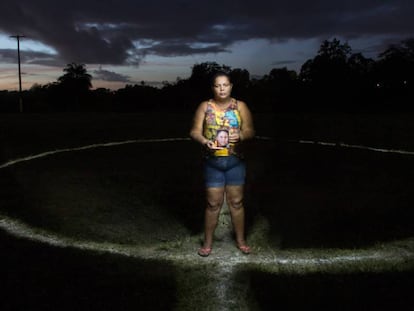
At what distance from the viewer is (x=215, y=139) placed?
493cm

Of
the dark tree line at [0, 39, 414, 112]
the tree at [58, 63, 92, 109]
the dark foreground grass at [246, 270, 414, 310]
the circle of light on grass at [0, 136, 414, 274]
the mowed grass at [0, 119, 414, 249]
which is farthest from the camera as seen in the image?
the tree at [58, 63, 92, 109]

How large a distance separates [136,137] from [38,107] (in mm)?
42903

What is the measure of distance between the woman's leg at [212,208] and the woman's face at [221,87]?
3.04ft

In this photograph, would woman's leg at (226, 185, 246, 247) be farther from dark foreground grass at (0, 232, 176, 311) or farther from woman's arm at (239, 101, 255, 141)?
dark foreground grass at (0, 232, 176, 311)

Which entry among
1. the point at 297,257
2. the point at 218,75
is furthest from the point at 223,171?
the point at 297,257

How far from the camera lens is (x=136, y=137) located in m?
17.1

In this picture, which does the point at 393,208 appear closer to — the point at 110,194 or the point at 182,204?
the point at 182,204

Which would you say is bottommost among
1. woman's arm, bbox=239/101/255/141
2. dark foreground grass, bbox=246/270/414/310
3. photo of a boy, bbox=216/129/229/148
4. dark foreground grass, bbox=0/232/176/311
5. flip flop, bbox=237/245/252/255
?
dark foreground grass, bbox=0/232/176/311

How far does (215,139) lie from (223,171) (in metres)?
0.35

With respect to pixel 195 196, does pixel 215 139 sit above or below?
above

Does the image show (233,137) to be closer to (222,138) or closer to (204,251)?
(222,138)

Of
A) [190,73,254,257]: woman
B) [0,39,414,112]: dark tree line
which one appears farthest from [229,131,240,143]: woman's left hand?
[0,39,414,112]: dark tree line

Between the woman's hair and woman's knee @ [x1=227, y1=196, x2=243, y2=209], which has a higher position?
the woman's hair

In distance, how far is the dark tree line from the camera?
154 feet
